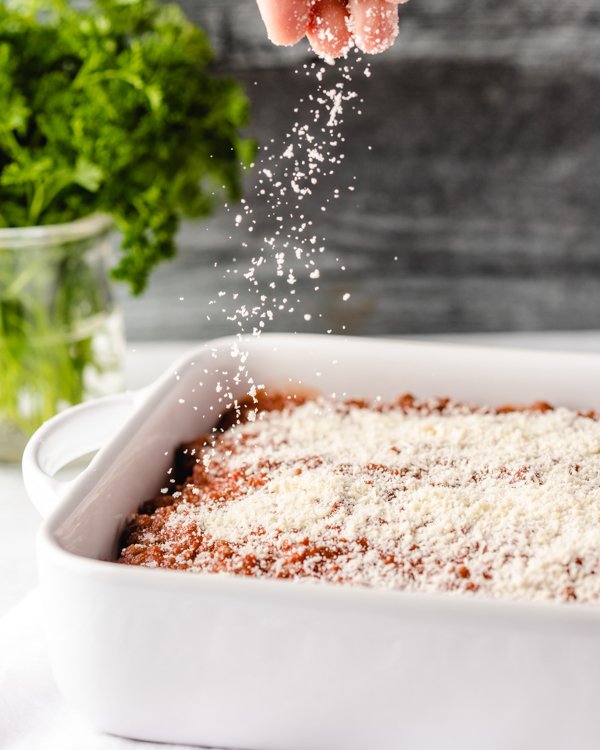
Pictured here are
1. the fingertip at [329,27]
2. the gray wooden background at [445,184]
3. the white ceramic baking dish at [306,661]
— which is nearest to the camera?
the white ceramic baking dish at [306,661]

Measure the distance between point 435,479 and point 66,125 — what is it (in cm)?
62

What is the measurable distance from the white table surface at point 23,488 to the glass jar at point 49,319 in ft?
0.26

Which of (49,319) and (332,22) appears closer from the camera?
(332,22)

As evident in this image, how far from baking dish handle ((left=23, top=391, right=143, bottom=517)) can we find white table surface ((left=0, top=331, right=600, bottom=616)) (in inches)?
7.1

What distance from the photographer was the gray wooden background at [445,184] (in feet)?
4.87

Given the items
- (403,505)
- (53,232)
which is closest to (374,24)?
(403,505)

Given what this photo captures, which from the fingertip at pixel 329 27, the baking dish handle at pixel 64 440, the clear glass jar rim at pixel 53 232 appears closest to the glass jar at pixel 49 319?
the clear glass jar rim at pixel 53 232

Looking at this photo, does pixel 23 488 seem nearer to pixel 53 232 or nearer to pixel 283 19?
pixel 53 232

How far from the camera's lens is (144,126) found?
1.19 meters

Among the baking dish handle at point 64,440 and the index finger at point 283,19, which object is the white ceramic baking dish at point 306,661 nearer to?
the baking dish handle at point 64,440

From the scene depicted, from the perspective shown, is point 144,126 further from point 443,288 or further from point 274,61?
point 443,288

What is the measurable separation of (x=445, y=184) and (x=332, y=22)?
743 millimetres

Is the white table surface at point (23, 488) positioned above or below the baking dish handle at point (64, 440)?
below

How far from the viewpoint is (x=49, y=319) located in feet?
3.98
